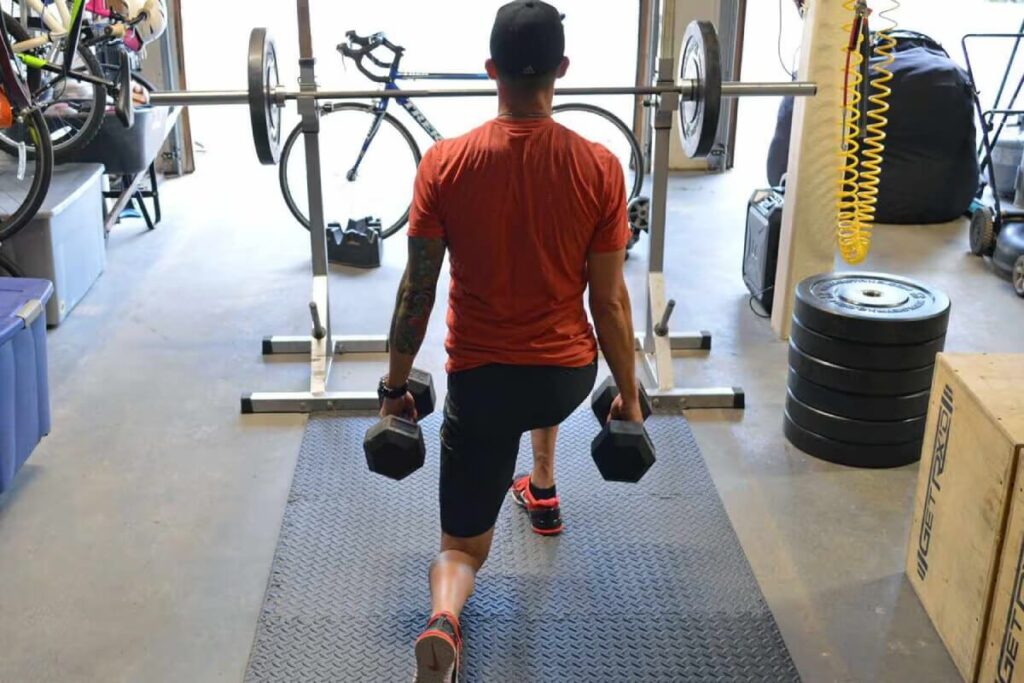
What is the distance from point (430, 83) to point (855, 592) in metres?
4.33

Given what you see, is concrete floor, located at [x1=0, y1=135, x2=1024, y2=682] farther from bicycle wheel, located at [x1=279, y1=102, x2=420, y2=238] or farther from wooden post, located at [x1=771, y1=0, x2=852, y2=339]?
bicycle wheel, located at [x1=279, y1=102, x2=420, y2=238]

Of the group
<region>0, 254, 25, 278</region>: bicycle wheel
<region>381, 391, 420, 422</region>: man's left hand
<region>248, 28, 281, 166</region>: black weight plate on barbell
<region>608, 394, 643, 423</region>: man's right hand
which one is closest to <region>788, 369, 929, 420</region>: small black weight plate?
<region>608, 394, 643, 423</region>: man's right hand

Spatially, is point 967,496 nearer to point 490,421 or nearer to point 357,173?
point 490,421

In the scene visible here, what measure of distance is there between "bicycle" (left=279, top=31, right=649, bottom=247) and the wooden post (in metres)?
0.94

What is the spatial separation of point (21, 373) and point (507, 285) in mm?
1716

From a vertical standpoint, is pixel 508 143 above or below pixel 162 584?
above

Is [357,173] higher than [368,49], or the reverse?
[368,49]

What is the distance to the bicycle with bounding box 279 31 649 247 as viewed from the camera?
17.2 ft

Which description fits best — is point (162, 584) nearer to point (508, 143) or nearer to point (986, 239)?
point (508, 143)

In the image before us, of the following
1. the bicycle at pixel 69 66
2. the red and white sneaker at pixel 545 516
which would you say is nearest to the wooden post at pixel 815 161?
the red and white sneaker at pixel 545 516

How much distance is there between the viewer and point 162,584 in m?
2.87

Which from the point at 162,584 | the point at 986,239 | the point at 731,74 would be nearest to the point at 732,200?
the point at 731,74

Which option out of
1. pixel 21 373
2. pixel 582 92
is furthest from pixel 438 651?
pixel 582 92

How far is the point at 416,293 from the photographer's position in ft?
7.38
